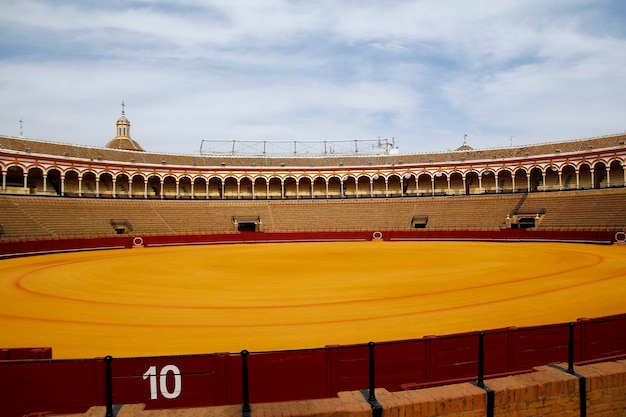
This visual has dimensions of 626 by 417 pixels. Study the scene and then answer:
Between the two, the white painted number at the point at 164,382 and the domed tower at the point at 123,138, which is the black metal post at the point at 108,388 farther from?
the domed tower at the point at 123,138

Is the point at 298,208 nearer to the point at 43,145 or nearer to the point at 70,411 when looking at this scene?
the point at 43,145

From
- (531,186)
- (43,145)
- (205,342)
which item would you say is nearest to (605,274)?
Answer: (205,342)

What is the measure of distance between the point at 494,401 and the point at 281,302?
8938 millimetres

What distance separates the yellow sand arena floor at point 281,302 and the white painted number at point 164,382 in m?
3.26

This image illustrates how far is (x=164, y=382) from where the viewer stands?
5.89 metres

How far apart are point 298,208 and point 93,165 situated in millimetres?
26274

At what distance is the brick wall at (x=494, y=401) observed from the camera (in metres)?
5.19

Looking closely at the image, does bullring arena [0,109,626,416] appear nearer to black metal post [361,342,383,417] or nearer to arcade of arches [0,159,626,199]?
black metal post [361,342,383,417]

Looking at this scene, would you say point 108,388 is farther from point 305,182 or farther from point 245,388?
point 305,182

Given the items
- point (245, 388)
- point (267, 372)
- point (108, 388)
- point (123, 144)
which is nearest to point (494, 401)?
point (267, 372)

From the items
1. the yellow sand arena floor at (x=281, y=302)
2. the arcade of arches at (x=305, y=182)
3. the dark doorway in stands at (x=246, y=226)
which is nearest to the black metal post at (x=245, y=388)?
the yellow sand arena floor at (x=281, y=302)

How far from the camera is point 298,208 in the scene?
190ft

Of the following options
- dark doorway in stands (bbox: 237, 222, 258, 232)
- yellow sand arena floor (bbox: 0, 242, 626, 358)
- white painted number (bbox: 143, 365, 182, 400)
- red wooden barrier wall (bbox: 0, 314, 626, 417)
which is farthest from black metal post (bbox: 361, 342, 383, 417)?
dark doorway in stands (bbox: 237, 222, 258, 232)

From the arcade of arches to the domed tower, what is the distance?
14.1 metres
